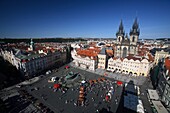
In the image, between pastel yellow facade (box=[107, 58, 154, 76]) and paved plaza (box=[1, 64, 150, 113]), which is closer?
paved plaza (box=[1, 64, 150, 113])

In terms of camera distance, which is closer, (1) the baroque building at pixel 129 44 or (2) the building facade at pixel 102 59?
(2) the building facade at pixel 102 59

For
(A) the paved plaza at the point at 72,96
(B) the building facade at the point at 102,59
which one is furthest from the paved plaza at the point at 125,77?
(B) the building facade at the point at 102,59

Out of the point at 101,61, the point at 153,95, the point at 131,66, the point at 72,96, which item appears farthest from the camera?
the point at 101,61

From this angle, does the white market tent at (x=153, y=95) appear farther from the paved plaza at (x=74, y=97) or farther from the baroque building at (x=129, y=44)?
the baroque building at (x=129, y=44)

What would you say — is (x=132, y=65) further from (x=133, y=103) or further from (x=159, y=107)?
(x=159, y=107)

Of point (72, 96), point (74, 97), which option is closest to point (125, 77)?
point (74, 97)

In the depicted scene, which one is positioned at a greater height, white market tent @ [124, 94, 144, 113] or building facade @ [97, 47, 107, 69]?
building facade @ [97, 47, 107, 69]

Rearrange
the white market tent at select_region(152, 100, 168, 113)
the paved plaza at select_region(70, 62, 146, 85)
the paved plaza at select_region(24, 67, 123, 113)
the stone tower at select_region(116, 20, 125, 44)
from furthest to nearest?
1. the stone tower at select_region(116, 20, 125, 44)
2. the paved plaza at select_region(70, 62, 146, 85)
3. the paved plaza at select_region(24, 67, 123, 113)
4. the white market tent at select_region(152, 100, 168, 113)

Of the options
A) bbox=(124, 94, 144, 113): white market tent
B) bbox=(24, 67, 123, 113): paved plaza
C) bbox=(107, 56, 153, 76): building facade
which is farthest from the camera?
bbox=(107, 56, 153, 76): building facade

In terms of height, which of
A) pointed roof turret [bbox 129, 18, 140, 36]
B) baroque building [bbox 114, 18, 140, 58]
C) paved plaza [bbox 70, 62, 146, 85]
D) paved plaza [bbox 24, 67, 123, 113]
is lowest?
paved plaza [bbox 24, 67, 123, 113]

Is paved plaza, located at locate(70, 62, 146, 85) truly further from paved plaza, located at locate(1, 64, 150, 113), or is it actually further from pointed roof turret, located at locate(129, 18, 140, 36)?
pointed roof turret, located at locate(129, 18, 140, 36)

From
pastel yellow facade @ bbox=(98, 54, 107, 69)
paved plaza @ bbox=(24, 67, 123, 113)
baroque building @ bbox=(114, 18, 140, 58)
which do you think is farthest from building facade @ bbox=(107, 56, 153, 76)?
paved plaza @ bbox=(24, 67, 123, 113)

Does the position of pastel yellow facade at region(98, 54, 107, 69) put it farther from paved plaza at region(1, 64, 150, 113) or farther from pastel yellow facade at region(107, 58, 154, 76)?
paved plaza at region(1, 64, 150, 113)
